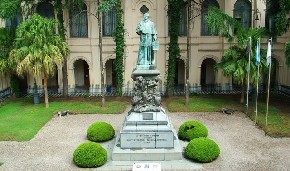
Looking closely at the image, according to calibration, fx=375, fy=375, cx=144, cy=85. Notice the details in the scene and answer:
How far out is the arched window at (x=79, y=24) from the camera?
33000 mm

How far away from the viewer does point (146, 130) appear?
60.4 feet

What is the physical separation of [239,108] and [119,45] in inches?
434

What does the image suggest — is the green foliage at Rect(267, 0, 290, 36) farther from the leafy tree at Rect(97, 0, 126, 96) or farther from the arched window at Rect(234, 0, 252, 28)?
the leafy tree at Rect(97, 0, 126, 96)

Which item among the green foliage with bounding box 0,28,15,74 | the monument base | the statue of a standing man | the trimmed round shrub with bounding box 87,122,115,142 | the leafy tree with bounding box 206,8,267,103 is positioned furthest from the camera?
the green foliage with bounding box 0,28,15,74

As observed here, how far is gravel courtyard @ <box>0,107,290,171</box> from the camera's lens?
17516 millimetres

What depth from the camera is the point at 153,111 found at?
19.1m


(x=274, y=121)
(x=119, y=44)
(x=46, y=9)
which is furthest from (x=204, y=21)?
(x=46, y=9)

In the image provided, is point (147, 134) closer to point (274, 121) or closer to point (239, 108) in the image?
point (274, 121)

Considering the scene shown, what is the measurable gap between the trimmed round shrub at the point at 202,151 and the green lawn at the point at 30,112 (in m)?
9.78

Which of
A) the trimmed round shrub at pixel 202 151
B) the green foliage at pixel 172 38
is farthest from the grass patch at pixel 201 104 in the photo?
the trimmed round shrub at pixel 202 151

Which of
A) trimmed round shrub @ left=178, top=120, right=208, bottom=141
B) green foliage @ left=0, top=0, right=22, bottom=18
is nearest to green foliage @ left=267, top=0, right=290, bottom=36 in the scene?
trimmed round shrub @ left=178, top=120, right=208, bottom=141

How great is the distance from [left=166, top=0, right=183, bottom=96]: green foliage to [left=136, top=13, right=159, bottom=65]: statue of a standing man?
1177cm

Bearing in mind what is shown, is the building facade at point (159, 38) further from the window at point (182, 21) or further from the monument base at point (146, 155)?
the monument base at point (146, 155)

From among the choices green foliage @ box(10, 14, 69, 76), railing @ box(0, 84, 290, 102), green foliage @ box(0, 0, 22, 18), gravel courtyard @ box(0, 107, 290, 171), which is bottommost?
gravel courtyard @ box(0, 107, 290, 171)
